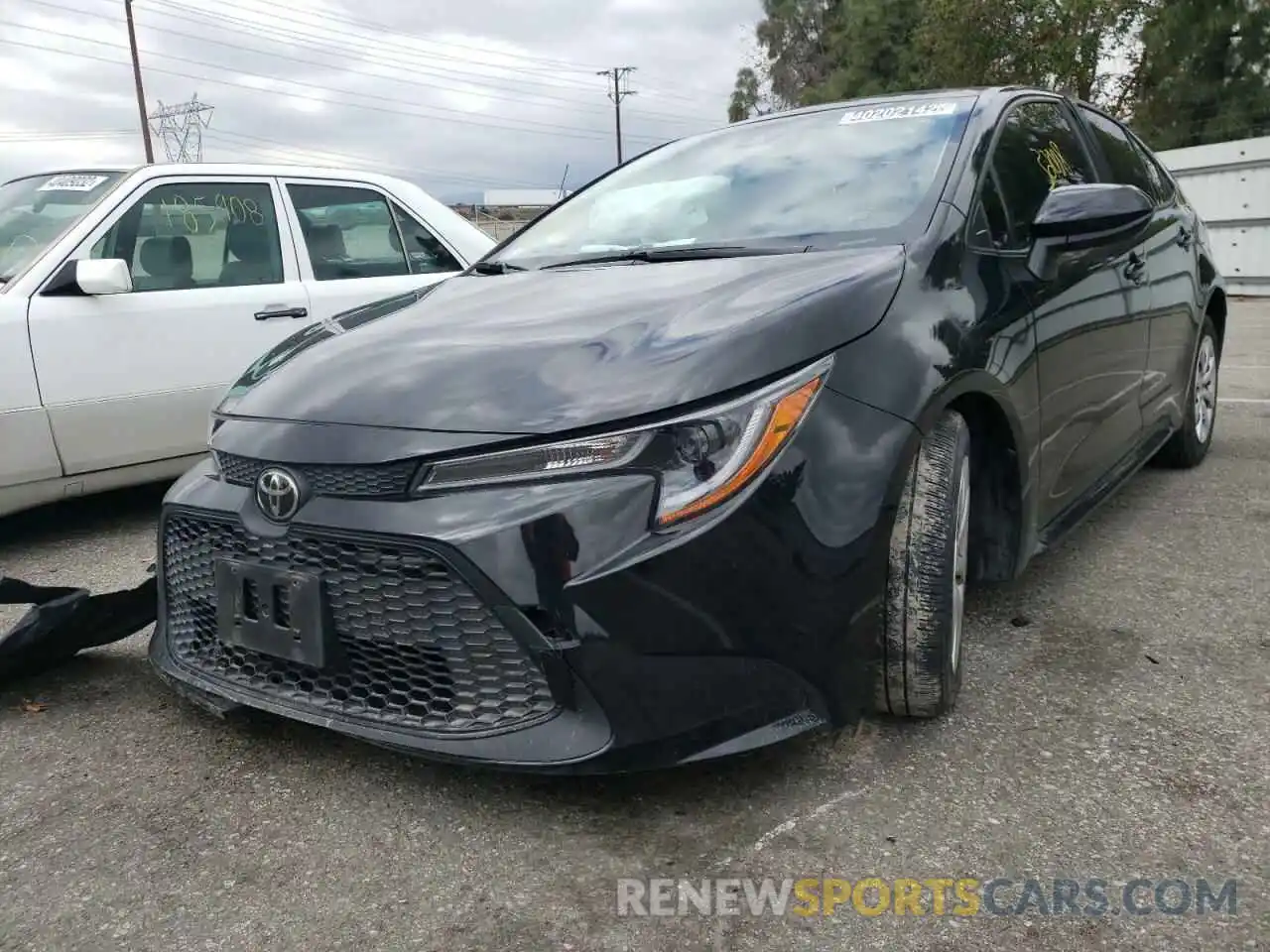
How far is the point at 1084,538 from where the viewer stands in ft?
12.2

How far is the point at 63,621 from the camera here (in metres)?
2.60

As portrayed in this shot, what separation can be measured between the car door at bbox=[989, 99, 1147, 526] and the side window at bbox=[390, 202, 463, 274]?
2810 millimetres

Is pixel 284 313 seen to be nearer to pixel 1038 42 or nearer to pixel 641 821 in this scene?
pixel 641 821

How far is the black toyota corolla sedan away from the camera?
72.4 inches

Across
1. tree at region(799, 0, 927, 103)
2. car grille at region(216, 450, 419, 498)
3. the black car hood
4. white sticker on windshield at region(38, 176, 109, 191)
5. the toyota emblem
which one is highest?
tree at region(799, 0, 927, 103)

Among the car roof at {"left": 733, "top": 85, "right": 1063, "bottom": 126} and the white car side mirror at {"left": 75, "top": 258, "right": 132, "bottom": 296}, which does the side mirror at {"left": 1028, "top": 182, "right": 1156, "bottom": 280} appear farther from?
A: the white car side mirror at {"left": 75, "top": 258, "right": 132, "bottom": 296}

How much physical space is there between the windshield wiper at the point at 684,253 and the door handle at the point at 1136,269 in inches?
54.6

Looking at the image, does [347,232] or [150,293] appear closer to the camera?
[150,293]

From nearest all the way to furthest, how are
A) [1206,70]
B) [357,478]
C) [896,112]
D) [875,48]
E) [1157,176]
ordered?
[357,478] < [896,112] < [1157,176] < [1206,70] < [875,48]

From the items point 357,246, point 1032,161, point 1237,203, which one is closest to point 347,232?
point 357,246

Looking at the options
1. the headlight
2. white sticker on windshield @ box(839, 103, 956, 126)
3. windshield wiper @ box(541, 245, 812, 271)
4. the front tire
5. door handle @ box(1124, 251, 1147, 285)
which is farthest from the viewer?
door handle @ box(1124, 251, 1147, 285)

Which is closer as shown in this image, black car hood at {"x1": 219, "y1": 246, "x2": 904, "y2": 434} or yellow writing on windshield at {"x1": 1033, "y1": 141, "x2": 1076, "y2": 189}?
black car hood at {"x1": 219, "y1": 246, "x2": 904, "y2": 434}

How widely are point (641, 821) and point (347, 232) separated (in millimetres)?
3634

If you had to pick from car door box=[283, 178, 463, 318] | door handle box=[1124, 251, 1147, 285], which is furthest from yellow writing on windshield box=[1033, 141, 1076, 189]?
car door box=[283, 178, 463, 318]
